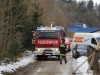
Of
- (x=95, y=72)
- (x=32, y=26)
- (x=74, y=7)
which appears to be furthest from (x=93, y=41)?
(x=74, y=7)

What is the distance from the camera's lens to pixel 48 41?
27.6 meters

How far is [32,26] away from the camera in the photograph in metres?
33.3

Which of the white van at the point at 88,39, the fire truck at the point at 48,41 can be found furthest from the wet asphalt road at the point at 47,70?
the white van at the point at 88,39

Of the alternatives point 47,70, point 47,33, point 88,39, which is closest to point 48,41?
point 47,33

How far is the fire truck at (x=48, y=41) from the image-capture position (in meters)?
27.4

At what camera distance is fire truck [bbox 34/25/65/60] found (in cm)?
2743

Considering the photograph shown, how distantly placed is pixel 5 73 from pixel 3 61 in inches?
141

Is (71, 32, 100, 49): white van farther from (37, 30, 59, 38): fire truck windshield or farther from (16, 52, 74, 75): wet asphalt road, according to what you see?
(16, 52, 74, 75): wet asphalt road

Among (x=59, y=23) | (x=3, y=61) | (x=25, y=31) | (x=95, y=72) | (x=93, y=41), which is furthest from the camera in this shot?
(x=59, y=23)

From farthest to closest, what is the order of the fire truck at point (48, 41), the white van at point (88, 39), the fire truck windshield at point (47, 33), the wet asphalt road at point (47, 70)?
the white van at point (88, 39)
the fire truck windshield at point (47, 33)
the fire truck at point (48, 41)
the wet asphalt road at point (47, 70)

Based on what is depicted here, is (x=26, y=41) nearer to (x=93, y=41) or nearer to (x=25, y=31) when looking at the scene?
(x=25, y=31)

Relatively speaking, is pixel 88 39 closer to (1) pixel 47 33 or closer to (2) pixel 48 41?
(1) pixel 47 33

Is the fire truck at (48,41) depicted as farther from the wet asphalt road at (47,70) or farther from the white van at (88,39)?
the white van at (88,39)

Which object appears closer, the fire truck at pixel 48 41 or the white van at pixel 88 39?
the fire truck at pixel 48 41
